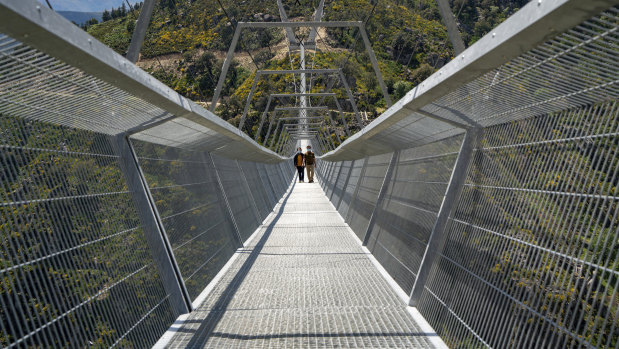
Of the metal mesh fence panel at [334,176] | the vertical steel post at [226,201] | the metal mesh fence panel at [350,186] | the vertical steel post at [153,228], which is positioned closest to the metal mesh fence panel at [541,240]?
the vertical steel post at [153,228]

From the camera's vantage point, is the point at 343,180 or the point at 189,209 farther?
the point at 343,180

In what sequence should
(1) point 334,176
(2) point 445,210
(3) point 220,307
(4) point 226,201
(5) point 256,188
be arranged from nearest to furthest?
(2) point 445,210 → (3) point 220,307 → (4) point 226,201 → (5) point 256,188 → (1) point 334,176

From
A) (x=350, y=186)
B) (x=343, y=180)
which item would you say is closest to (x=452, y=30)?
(x=350, y=186)

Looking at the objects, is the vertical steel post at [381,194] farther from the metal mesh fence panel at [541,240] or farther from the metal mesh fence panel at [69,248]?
the metal mesh fence panel at [69,248]

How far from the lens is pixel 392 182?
33.1ft

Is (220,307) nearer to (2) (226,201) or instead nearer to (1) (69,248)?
(1) (69,248)

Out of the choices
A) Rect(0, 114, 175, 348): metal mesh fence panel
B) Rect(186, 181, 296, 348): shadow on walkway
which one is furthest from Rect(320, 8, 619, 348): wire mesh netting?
Rect(0, 114, 175, 348): metal mesh fence panel

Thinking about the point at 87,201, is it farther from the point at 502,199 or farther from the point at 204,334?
the point at 502,199

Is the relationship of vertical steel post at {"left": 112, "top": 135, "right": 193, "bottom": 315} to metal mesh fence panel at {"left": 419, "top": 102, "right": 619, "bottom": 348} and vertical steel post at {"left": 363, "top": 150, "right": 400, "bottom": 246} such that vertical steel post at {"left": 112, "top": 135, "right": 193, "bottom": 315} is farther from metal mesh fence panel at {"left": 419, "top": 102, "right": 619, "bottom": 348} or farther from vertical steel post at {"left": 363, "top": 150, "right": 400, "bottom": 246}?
vertical steel post at {"left": 363, "top": 150, "right": 400, "bottom": 246}

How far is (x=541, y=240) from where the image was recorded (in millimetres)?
3908

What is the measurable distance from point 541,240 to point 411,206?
4196mm

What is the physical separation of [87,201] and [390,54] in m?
53.1

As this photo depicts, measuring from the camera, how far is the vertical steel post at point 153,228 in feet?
19.9

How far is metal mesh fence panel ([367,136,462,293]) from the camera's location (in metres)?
6.77
